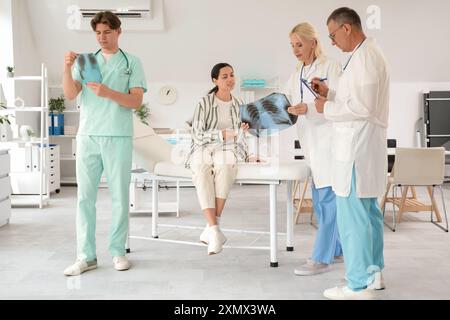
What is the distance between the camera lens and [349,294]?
264 centimetres

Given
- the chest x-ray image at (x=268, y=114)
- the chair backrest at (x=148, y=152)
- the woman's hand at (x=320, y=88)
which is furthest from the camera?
the chair backrest at (x=148, y=152)

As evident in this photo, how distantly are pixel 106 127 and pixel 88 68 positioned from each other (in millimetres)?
334

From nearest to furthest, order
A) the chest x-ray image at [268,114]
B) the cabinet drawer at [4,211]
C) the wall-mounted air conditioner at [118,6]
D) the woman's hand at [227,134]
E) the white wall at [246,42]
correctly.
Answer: the chest x-ray image at [268,114] < the woman's hand at [227,134] < the cabinet drawer at [4,211] < the wall-mounted air conditioner at [118,6] < the white wall at [246,42]

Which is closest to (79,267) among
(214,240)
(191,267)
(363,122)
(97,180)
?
(97,180)

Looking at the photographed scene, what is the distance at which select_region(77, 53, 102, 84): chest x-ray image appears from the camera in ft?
9.93

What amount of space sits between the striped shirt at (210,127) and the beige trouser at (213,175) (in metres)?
0.09

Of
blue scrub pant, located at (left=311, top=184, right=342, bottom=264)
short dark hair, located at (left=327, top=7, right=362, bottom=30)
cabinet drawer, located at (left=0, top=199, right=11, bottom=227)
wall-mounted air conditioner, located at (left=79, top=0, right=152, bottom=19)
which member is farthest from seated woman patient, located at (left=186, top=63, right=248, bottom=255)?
wall-mounted air conditioner, located at (left=79, top=0, right=152, bottom=19)

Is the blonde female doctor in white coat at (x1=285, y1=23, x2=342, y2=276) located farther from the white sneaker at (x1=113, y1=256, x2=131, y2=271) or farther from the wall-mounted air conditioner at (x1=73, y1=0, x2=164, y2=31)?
the wall-mounted air conditioner at (x1=73, y1=0, x2=164, y2=31)

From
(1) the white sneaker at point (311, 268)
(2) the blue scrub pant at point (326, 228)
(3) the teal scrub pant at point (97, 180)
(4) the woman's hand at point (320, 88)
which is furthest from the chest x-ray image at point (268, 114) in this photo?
(1) the white sneaker at point (311, 268)

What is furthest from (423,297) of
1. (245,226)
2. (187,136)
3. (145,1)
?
(145,1)

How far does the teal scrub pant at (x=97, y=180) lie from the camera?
3129 millimetres

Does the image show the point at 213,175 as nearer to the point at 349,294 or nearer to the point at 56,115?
the point at 349,294

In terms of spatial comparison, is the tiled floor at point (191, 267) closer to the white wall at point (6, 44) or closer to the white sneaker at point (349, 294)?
the white sneaker at point (349, 294)

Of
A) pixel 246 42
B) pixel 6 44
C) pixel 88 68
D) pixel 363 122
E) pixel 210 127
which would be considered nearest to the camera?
pixel 363 122
